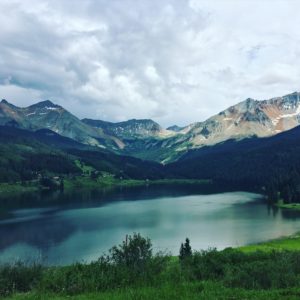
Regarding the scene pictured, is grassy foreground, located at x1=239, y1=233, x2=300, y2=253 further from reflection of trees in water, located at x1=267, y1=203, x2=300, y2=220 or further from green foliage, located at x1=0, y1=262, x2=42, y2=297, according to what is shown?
green foliage, located at x1=0, y1=262, x2=42, y2=297

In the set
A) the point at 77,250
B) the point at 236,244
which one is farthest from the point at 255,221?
the point at 77,250

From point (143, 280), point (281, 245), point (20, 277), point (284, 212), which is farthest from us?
point (284, 212)

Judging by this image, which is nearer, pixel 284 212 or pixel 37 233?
pixel 37 233

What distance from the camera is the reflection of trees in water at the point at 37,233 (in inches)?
4683

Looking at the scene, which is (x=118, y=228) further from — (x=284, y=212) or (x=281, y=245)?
(x=284, y=212)

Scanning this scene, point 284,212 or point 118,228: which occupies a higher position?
point 284,212

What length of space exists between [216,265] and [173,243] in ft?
250

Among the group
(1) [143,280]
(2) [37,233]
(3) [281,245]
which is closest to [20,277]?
(1) [143,280]

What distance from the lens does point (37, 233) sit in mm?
133375

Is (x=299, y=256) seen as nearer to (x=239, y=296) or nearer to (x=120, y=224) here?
(x=239, y=296)

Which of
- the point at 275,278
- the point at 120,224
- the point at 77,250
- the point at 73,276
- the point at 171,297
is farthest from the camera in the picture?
the point at 120,224

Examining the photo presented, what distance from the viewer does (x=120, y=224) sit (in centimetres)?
14762

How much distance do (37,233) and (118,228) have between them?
26.7 metres

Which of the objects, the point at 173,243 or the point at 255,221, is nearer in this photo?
the point at 173,243
